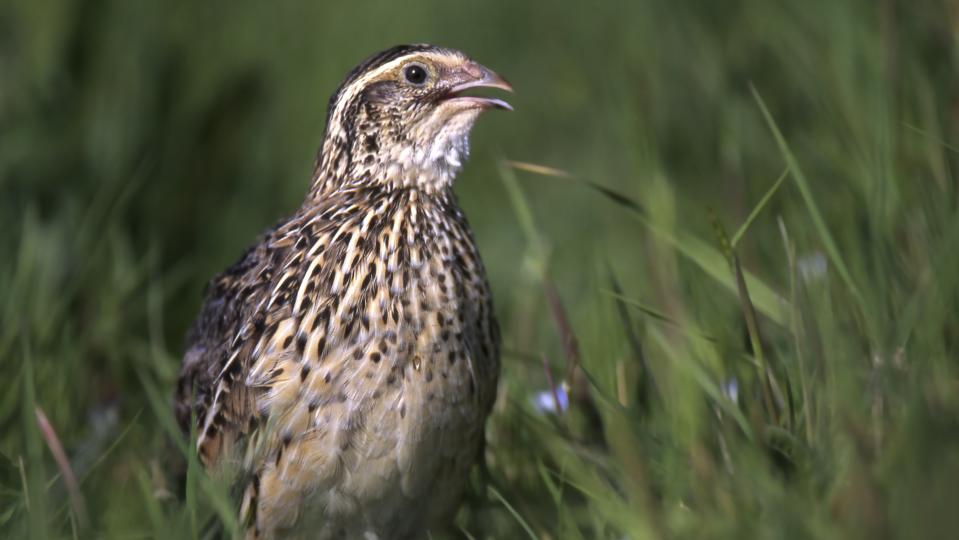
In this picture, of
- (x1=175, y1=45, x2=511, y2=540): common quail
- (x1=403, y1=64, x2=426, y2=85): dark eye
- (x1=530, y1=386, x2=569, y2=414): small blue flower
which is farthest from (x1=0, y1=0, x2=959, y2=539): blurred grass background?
(x1=403, y1=64, x2=426, y2=85): dark eye

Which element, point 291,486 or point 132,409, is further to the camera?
point 132,409

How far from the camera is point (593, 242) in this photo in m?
5.68

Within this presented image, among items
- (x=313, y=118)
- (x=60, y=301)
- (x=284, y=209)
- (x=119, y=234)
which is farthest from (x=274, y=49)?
(x=60, y=301)

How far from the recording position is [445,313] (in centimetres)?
369

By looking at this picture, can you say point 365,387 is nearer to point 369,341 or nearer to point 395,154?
point 369,341

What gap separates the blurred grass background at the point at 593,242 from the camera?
2.95 m

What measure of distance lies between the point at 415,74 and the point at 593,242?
180 centimetres

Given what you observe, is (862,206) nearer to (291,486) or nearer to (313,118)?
(291,486)

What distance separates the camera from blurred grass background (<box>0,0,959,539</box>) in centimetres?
295

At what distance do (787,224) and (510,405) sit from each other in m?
1.33

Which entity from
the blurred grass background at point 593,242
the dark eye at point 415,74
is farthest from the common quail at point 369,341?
the blurred grass background at point 593,242

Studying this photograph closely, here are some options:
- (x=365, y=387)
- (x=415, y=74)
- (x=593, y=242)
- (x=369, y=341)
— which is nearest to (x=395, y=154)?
(x=415, y=74)

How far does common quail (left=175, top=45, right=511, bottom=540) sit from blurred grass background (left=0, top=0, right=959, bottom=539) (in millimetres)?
214

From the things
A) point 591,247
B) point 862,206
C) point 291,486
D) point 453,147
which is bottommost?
point 591,247
